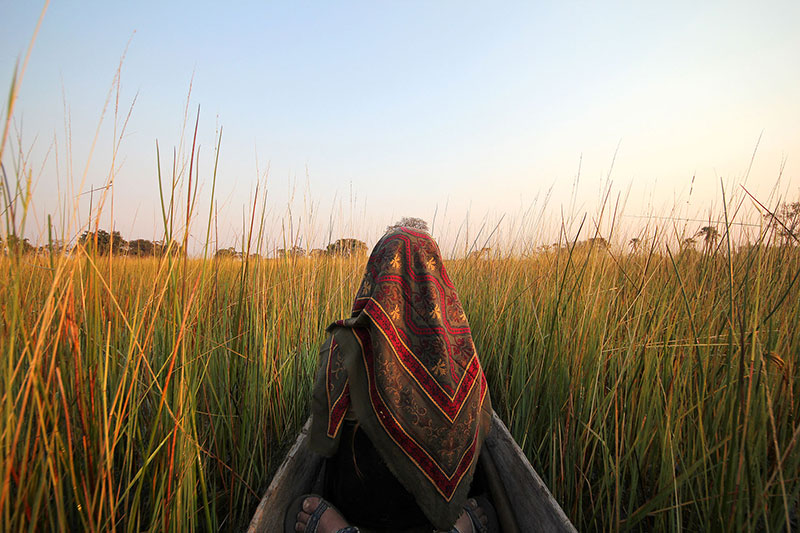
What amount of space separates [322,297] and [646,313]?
8.05 feet

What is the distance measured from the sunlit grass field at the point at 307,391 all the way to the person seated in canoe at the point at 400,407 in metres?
0.42

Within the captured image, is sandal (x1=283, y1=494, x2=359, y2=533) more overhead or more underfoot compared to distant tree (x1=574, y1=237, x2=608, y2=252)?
more underfoot

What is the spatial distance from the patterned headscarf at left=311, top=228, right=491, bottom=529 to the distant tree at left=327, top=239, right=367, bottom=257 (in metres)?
1.88

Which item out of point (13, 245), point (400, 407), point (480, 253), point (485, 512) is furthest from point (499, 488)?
point (480, 253)

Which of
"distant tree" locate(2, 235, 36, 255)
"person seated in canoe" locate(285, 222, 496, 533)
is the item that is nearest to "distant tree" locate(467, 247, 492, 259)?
"person seated in canoe" locate(285, 222, 496, 533)

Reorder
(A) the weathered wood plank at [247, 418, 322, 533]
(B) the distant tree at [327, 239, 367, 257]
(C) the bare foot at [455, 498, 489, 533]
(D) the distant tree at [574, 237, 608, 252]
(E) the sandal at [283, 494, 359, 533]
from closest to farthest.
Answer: (A) the weathered wood plank at [247, 418, 322, 533] → (E) the sandal at [283, 494, 359, 533] → (C) the bare foot at [455, 498, 489, 533] → (D) the distant tree at [574, 237, 608, 252] → (B) the distant tree at [327, 239, 367, 257]

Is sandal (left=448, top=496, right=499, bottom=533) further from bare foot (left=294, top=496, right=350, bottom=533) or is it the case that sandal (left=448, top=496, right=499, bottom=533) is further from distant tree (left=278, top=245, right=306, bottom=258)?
distant tree (left=278, top=245, right=306, bottom=258)

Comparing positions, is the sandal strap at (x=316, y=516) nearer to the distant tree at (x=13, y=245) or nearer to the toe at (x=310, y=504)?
the toe at (x=310, y=504)

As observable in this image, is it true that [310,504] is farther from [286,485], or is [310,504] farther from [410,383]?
[410,383]

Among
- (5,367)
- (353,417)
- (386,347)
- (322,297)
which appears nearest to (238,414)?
(353,417)

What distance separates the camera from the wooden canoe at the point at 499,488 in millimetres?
1268

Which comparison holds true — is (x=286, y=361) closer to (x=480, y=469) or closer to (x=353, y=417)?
(x=353, y=417)

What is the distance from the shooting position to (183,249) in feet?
3.79

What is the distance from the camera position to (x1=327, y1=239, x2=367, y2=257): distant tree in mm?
3416
